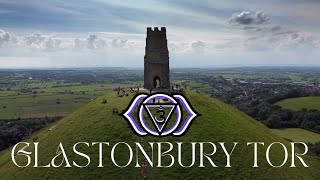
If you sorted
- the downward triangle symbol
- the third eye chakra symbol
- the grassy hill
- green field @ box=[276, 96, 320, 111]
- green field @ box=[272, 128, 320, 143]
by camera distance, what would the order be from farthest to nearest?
green field @ box=[276, 96, 320, 111] < green field @ box=[272, 128, 320, 143] < the downward triangle symbol < the third eye chakra symbol < the grassy hill

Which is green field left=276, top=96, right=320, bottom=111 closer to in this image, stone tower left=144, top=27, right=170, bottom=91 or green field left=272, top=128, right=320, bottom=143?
green field left=272, top=128, right=320, bottom=143

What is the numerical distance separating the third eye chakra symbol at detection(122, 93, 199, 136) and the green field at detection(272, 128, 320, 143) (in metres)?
41.0

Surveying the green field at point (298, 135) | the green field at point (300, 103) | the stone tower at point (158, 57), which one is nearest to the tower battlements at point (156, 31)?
the stone tower at point (158, 57)

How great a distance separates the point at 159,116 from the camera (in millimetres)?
42594

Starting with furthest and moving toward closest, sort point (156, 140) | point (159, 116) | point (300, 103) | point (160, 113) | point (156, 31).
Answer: point (300, 103)
point (156, 31)
point (160, 113)
point (159, 116)
point (156, 140)

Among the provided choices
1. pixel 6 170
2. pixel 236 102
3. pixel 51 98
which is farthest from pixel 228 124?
pixel 51 98

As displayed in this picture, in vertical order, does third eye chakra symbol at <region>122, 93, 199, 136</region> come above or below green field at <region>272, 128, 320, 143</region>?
above

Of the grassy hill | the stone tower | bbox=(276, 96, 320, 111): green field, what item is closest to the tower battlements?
the stone tower

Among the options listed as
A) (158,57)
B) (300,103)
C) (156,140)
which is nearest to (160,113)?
(156,140)

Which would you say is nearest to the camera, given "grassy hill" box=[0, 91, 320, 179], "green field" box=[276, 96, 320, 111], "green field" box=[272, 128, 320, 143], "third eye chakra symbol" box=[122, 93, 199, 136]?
"grassy hill" box=[0, 91, 320, 179]

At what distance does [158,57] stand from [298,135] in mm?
46261

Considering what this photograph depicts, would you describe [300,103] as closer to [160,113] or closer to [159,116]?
[160,113]

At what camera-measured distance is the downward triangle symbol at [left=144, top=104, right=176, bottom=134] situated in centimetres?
4095

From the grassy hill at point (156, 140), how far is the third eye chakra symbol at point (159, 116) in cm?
91
